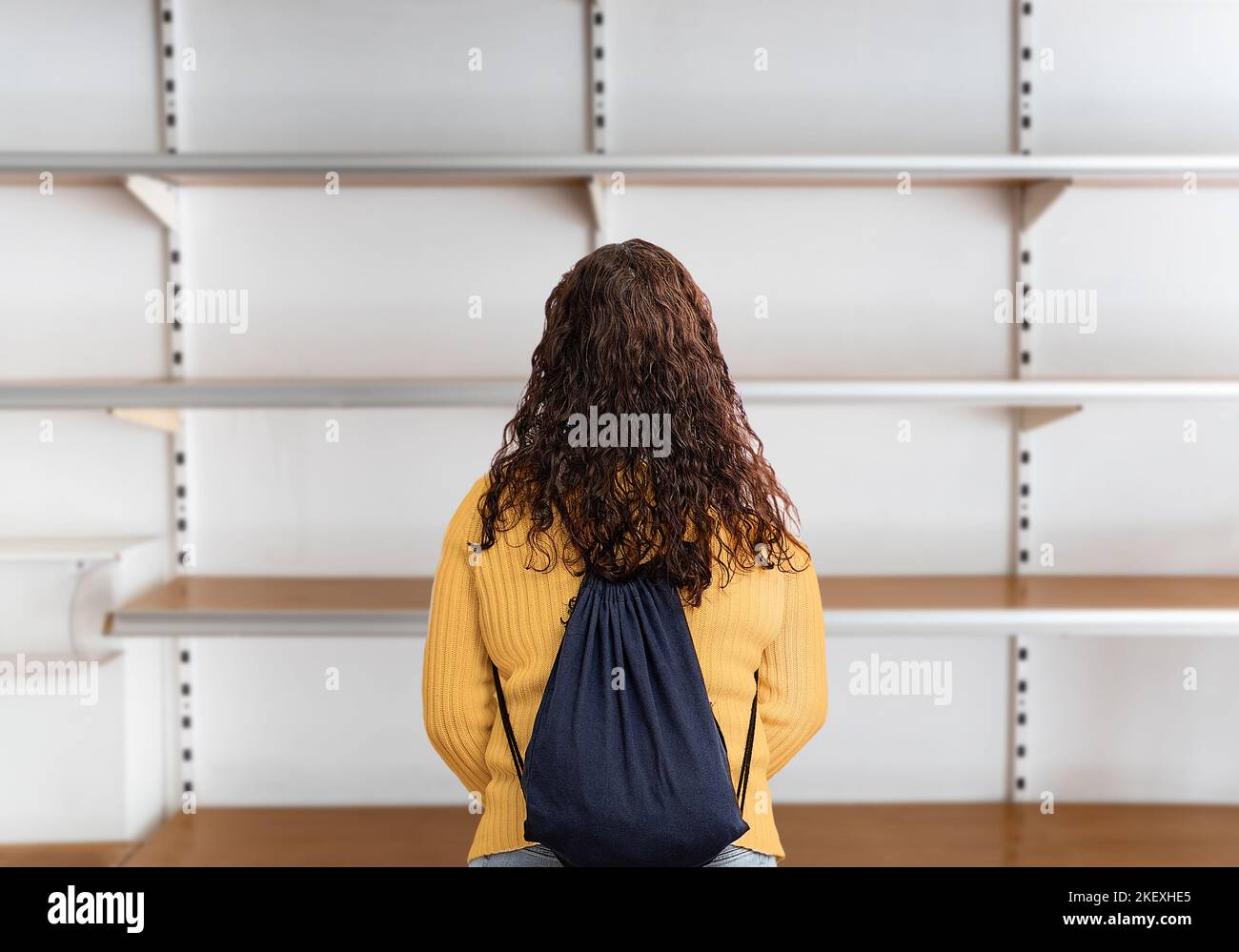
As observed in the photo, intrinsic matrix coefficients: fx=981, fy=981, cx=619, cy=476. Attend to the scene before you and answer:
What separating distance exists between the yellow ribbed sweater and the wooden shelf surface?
18.2 inches

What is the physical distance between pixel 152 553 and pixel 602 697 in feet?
3.71

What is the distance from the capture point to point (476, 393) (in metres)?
1.37

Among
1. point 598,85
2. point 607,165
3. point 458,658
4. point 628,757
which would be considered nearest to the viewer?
point 628,757

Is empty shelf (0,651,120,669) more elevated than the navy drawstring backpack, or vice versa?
the navy drawstring backpack

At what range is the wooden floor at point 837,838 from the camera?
4.85ft

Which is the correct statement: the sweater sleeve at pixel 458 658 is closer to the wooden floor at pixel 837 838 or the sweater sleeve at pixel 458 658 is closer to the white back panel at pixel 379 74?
the wooden floor at pixel 837 838

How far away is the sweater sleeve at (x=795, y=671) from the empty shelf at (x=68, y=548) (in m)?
1.07

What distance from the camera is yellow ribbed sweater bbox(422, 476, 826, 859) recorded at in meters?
0.84

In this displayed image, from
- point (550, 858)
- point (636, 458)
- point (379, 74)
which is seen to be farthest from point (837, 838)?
point (379, 74)

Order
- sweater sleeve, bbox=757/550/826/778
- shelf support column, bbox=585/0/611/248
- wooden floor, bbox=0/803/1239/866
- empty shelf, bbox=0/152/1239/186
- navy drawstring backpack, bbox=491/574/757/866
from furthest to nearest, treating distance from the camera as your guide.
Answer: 1. shelf support column, bbox=585/0/611/248
2. wooden floor, bbox=0/803/1239/866
3. empty shelf, bbox=0/152/1239/186
4. sweater sleeve, bbox=757/550/826/778
5. navy drawstring backpack, bbox=491/574/757/866

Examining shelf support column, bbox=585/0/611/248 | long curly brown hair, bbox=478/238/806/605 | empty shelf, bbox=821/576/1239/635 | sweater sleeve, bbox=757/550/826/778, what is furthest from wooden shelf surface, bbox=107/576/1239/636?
shelf support column, bbox=585/0/611/248

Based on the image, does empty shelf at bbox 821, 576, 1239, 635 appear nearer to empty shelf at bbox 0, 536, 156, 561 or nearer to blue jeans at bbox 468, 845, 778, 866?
blue jeans at bbox 468, 845, 778, 866

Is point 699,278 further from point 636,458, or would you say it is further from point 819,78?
point 636,458

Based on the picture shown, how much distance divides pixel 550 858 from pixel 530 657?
0.18 metres
